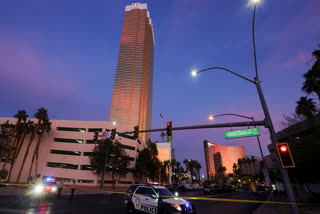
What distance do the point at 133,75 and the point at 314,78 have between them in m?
128

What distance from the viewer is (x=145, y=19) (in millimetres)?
165125

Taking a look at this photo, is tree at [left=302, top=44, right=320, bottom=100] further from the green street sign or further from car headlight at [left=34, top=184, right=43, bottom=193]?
car headlight at [left=34, top=184, right=43, bottom=193]

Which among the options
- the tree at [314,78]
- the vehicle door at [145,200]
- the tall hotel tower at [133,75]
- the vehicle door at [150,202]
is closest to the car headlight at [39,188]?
the vehicle door at [145,200]

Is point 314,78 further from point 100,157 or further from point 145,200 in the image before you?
point 100,157

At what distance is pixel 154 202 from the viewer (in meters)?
7.62

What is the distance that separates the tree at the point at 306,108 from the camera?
2040cm

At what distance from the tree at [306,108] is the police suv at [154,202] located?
71.6 feet

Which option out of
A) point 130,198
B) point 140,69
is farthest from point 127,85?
point 130,198

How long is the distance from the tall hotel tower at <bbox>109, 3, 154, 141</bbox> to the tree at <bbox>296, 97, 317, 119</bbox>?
347 ft

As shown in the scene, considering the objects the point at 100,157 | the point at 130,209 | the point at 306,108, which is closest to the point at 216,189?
the point at 306,108

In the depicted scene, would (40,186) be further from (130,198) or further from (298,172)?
(298,172)

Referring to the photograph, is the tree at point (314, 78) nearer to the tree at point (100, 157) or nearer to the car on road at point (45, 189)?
the car on road at point (45, 189)

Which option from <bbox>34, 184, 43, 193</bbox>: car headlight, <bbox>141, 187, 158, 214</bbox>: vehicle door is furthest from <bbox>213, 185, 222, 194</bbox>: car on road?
<bbox>141, 187, 158, 214</bbox>: vehicle door

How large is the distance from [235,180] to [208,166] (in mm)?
82209
